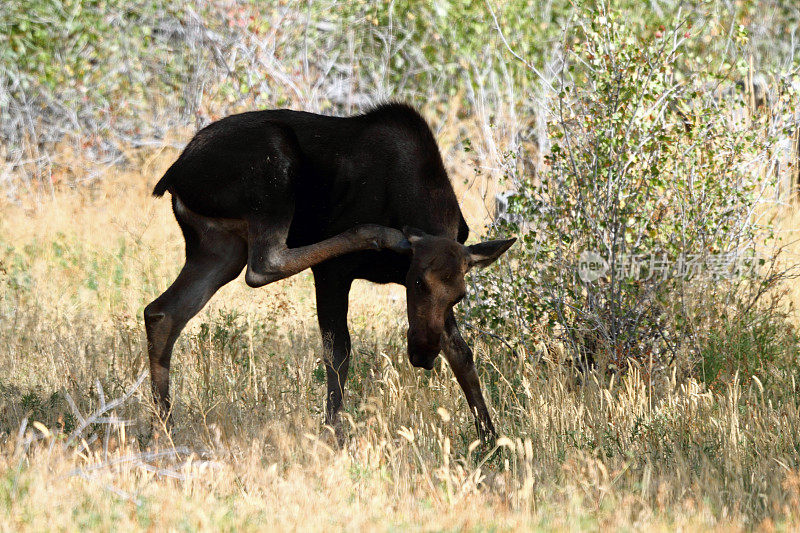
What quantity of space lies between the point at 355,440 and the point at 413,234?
1.11 m

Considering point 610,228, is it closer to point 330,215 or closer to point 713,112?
point 713,112

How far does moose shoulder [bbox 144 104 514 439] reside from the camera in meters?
5.51

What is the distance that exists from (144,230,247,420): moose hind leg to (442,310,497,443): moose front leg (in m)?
1.40

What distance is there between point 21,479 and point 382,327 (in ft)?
13.3

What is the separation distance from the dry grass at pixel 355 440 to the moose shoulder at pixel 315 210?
39 centimetres

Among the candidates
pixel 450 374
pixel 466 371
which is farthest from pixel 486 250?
pixel 450 374

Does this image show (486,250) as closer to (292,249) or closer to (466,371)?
(466,371)

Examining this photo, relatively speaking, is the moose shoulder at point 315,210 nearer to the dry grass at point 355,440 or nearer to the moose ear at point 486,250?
the moose ear at point 486,250

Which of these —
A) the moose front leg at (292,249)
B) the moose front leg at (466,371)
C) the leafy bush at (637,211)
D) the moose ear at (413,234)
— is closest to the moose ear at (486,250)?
the moose ear at (413,234)

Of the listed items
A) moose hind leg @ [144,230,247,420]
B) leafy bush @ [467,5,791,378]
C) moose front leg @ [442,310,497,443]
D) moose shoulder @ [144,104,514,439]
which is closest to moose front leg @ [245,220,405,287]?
moose shoulder @ [144,104,514,439]

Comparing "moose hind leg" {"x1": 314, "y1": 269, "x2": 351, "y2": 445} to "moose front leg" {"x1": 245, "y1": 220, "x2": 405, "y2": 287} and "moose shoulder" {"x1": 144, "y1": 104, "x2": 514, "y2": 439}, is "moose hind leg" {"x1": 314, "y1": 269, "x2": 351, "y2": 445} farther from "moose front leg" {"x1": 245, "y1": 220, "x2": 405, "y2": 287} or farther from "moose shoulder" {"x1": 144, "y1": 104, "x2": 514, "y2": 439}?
"moose front leg" {"x1": 245, "y1": 220, "x2": 405, "y2": 287}

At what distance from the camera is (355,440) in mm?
5176

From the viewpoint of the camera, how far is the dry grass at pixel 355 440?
421 centimetres

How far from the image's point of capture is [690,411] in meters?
5.57
